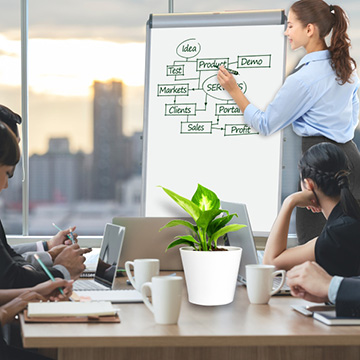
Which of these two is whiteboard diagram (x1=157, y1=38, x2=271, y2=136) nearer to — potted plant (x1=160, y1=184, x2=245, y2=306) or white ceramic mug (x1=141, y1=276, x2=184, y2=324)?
potted plant (x1=160, y1=184, x2=245, y2=306)

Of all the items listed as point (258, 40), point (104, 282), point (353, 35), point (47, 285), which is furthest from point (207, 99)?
point (47, 285)

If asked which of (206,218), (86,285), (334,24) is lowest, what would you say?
(86,285)

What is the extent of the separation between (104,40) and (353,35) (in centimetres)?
213

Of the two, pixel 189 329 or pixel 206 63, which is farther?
pixel 206 63

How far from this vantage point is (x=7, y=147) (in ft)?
5.58

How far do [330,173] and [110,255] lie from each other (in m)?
0.82

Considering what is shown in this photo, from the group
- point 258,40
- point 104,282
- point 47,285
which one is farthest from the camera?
point 258,40

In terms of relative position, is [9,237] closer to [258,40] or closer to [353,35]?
[258,40]

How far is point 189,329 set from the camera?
4.04ft

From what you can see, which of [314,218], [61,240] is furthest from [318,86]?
[61,240]

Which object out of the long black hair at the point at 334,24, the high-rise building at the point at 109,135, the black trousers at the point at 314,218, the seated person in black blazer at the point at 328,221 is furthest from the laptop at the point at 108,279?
the high-rise building at the point at 109,135

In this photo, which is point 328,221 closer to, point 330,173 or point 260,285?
point 330,173

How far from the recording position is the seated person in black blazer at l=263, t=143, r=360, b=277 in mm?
2002

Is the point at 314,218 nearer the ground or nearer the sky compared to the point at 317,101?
nearer the ground
